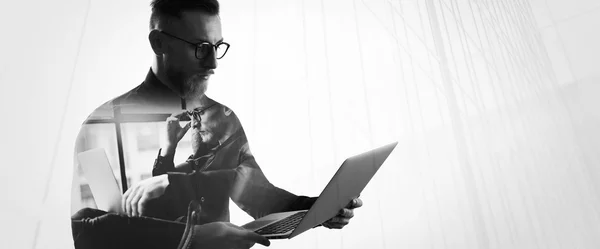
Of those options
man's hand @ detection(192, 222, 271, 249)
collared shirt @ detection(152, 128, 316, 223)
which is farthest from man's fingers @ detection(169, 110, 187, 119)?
man's hand @ detection(192, 222, 271, 249)

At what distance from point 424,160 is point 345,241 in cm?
47

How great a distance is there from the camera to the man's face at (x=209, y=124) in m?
0.95

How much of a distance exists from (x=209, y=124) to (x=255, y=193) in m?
0.22

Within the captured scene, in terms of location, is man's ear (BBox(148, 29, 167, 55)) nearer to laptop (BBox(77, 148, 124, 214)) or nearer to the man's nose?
the man's nose

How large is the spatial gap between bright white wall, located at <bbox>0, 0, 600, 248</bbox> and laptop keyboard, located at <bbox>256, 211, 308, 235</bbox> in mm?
266

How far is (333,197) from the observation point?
614 millimetres

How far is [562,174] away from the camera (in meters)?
2.00

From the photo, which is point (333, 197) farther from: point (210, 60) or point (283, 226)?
point (210, 60)

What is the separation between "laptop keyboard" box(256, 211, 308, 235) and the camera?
2.17 ft

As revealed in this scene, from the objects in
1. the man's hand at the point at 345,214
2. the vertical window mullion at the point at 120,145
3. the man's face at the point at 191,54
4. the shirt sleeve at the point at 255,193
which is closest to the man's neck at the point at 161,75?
the man's face at the point at 191,54

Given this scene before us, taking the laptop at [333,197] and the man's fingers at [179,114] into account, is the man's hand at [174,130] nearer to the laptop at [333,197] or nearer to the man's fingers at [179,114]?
the man's fingers at [179,114]

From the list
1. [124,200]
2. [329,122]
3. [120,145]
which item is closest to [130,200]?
[124,200]

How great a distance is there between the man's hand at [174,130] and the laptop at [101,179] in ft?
0.51

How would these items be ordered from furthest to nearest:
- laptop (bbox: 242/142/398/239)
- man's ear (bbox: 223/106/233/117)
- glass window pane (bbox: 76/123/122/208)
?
man's ear (bbox: 223/106/233/117)
glass window pane (bbox: 76/123/122/208)
laptop (bbox: 242/142/398/239)
